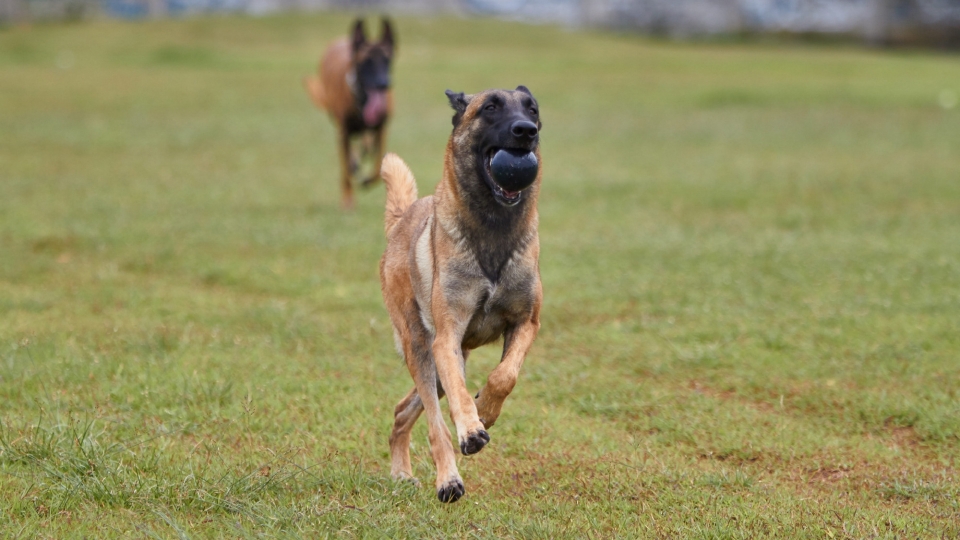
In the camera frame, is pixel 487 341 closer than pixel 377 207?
Yes

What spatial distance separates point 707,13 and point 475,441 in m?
40.8

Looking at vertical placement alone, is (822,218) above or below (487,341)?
below

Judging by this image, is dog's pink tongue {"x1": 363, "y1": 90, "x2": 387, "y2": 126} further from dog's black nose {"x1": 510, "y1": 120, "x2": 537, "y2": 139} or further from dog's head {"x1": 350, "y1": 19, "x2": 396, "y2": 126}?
dog's black nose {"x1": 510, "y1": 120, "x2": 537, "y2": 139}

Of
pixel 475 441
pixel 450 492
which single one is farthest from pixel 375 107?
pixel 475 441

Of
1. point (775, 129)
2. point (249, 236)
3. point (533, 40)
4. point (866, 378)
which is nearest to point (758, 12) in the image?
point (533, 40)

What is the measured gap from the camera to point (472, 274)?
16.6 ft

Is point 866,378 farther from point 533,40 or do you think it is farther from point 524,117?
point 533,40

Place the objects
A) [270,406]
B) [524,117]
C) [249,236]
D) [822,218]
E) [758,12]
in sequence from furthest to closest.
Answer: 1. [758,12]
2. [822,218]
3. [249,236]
4. [270,406]
5. [524,117]

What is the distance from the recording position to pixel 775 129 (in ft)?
66.0

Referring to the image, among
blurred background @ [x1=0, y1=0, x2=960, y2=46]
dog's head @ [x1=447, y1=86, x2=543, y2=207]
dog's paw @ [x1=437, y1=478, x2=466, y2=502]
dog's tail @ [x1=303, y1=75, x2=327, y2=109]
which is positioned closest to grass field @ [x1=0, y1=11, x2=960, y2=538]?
dog's paw @ [x1=437, y1=478, x2=466, y2=502]

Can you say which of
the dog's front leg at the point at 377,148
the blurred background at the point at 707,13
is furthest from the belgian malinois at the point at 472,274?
the blurred background at the point at 707,13

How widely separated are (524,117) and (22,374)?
11.4ft

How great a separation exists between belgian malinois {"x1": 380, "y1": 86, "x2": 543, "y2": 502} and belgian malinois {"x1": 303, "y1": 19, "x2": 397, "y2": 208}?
7.83 meters

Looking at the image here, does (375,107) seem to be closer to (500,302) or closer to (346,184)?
(346,184)
